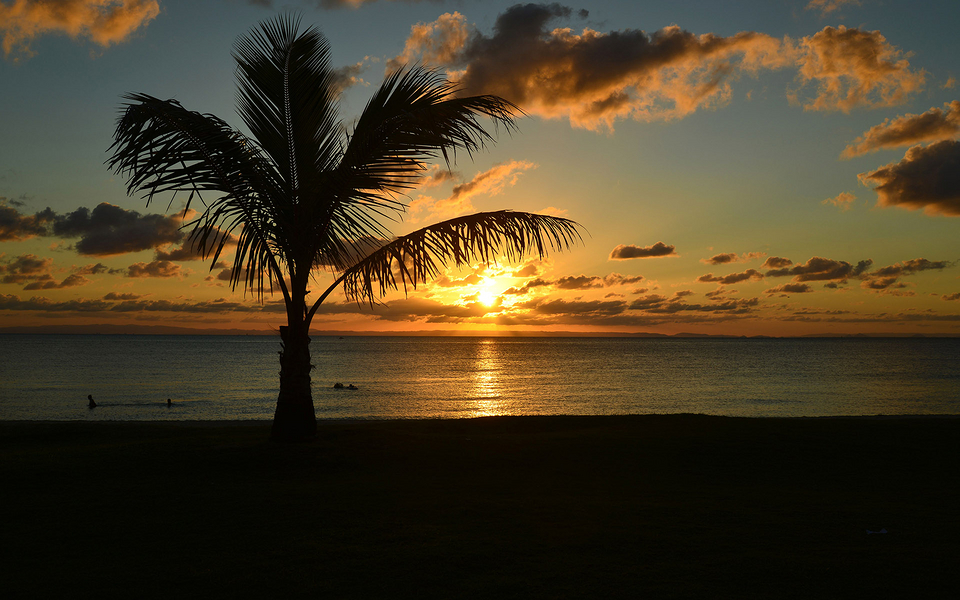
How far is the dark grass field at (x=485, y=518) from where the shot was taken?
4.52 metres

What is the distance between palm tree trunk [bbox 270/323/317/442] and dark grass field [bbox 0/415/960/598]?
49cm

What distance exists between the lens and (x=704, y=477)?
8.97 m

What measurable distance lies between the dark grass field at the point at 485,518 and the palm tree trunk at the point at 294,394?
1.60 ft

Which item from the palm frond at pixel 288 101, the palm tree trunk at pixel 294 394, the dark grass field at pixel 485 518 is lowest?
the dark grass field at pixel 485 518

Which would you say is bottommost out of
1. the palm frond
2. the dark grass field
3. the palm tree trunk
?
the dark grass field

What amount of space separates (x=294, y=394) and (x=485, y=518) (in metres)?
5.64

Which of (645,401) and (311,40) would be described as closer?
(311,40)

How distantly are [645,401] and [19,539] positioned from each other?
3604 centimetres

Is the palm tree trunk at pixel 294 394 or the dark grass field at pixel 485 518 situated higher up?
the palm tree trunk at pixel 294 394

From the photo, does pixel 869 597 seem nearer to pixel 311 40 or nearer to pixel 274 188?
pixel 274 188

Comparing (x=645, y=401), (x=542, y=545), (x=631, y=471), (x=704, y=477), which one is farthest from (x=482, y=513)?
(x=645, y=401)

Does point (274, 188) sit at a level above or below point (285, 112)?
below

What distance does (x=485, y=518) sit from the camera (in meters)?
6.31

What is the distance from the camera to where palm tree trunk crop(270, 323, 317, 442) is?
10.5 m
